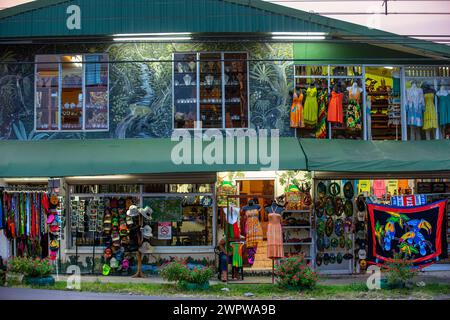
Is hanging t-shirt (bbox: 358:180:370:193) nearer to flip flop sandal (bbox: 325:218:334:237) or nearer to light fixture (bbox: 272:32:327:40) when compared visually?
flip flop sandal (bbox: 325:218:334:237)

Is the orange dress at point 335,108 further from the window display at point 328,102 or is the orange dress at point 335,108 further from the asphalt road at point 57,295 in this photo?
the asphalt road at point 57,295

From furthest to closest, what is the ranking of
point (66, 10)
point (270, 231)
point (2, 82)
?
point (2, 82), point (66, 10), point (270, 231)

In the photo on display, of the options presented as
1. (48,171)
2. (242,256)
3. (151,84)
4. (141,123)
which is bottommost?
(242,256)

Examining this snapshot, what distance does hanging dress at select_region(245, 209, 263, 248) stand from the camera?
17094mm

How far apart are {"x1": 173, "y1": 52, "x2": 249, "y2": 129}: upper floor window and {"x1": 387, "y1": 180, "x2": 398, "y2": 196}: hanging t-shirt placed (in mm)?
4632

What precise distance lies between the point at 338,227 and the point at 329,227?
0.93 feet

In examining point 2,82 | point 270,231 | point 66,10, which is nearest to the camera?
point 270,231

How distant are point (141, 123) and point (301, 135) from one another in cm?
466

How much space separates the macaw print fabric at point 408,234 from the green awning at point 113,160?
2.45 meters

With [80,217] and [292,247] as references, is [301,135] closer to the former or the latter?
[292,247]

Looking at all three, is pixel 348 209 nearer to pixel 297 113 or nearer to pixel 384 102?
pixel 297 113

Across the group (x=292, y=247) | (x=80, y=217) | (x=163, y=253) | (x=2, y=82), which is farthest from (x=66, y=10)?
(x=292, y=247)

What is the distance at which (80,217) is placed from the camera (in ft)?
60.8

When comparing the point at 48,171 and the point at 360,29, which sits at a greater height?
the point at 360,29
